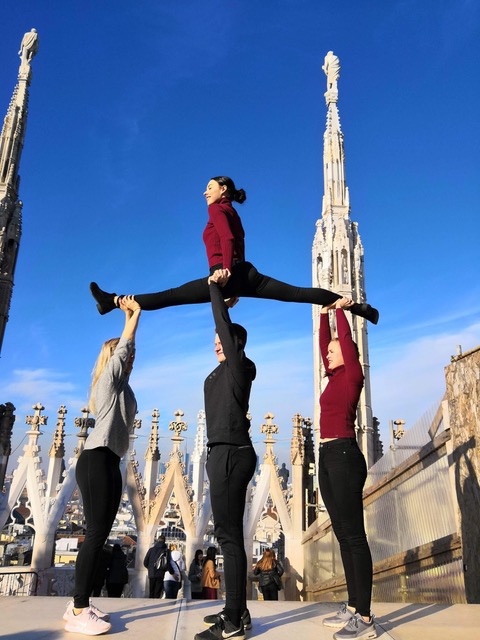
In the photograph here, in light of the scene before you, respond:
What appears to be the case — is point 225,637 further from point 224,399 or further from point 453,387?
point 453,387

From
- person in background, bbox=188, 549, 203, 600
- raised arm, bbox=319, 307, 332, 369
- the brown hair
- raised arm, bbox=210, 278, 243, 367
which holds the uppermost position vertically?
raised arm, bbox=319, 307, 332, 369

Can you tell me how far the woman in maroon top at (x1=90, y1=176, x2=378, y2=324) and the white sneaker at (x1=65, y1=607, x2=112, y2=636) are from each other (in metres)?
2.05

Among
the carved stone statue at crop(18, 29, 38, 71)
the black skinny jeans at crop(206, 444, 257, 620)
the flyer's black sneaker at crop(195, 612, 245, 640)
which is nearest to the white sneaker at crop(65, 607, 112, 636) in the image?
the flyer's black sneaker at crop(195, 612, 245, 640)

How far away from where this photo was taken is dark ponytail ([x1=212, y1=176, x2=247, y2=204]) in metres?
3.99

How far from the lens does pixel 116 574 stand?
8766mm

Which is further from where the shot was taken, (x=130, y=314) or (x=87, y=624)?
(x=130, y=314)

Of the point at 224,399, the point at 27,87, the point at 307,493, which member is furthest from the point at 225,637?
the point at 27,87

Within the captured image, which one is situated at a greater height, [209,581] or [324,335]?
[324,335]

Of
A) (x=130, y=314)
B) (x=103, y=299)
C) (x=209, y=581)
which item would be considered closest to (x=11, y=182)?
(x=209, y=581)

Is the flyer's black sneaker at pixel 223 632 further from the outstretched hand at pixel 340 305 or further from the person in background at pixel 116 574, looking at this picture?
the person in background at pixel 116 574

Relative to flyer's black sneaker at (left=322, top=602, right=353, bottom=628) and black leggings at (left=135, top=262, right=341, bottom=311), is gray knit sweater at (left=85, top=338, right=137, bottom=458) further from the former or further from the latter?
flyer's black sneaker at (left=322, top=602, right=353, bottom=628)

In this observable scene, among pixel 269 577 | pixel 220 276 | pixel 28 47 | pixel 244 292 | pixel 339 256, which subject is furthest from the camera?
pixel 28 47

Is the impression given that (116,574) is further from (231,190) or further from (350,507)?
(231,190)

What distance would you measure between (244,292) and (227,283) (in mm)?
211
